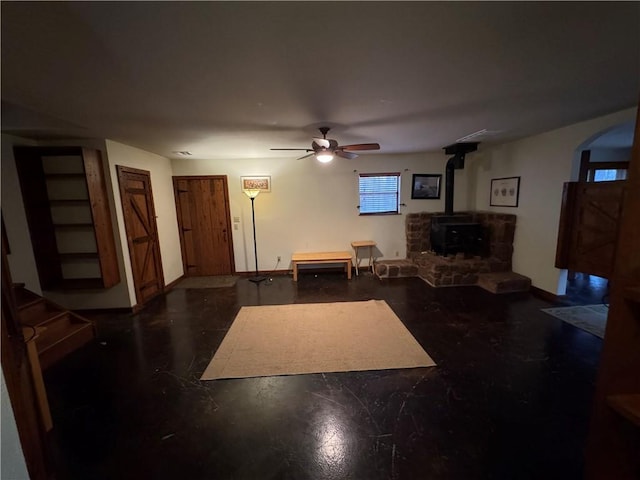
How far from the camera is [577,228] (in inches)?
137

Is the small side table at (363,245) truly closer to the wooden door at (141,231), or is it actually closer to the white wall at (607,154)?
the wooden door at (141,231)

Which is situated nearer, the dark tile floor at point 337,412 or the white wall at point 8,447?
the white wall at point 8,447

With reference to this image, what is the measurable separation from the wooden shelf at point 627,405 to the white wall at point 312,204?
462cm

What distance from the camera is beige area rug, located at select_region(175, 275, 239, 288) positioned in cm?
488

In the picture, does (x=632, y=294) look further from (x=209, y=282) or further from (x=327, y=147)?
(x=209, y=282)

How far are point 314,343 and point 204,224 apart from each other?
3619 millimetres

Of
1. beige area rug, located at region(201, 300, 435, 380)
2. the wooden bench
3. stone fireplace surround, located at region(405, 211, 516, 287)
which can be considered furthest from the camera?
the wooden bench

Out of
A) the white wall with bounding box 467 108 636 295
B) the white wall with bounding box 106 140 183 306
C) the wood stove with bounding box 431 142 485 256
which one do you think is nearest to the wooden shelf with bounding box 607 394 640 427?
the white wall with bounding box 467 108 636 295

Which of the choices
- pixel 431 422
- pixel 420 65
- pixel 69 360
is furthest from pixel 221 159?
pixel 431 422

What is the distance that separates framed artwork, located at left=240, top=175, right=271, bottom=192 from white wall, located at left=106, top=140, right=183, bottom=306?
136 cm

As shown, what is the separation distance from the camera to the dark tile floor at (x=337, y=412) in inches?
62.4

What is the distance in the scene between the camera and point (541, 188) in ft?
12.7

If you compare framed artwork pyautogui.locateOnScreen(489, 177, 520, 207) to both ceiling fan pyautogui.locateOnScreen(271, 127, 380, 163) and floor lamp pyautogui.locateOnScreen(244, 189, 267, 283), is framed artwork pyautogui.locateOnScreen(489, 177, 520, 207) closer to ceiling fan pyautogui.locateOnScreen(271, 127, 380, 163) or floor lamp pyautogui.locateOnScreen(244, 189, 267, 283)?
ceiling fan pyautogui.locateOnScreen(271, 127, 380, 163)


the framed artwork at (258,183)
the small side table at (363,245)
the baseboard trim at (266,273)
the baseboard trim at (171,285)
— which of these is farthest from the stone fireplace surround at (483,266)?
the baseboard trim at (171,285)
